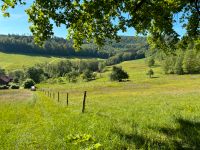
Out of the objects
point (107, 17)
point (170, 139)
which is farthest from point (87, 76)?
point (170, 139)

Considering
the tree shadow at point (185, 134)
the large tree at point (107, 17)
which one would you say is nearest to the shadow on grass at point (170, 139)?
the tree shadow at point (185, 134)

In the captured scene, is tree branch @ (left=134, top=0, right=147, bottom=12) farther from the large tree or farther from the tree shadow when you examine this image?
the tree shadow

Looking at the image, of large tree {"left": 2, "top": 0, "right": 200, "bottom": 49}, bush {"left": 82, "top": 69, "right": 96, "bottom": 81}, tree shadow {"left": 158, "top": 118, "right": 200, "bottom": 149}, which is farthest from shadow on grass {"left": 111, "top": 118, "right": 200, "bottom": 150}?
bush {"left": 82, "top": 69, "right": 96, "bottom": 81}

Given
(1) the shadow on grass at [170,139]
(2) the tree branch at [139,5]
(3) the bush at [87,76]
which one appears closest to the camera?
(1) the shadow on grass at [170,139]

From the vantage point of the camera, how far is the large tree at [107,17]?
50.3 ft

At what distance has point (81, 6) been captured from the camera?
15.9 metres

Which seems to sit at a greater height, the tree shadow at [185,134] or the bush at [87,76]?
the tree shadow at [185,134]

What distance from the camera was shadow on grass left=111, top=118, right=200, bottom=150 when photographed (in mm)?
11727

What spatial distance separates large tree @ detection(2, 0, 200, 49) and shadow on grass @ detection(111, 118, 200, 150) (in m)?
5.87

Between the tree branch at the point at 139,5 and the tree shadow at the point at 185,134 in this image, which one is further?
the tree branch at the point at 139,5

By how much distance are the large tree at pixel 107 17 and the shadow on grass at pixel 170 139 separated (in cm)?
587

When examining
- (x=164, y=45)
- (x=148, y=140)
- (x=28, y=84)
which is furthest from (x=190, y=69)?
(x=148, y=140)

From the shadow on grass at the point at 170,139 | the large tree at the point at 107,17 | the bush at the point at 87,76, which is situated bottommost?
the bush at the point at 87,76

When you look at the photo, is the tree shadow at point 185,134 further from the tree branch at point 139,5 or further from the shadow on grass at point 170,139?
the tree branch at point 139,5
